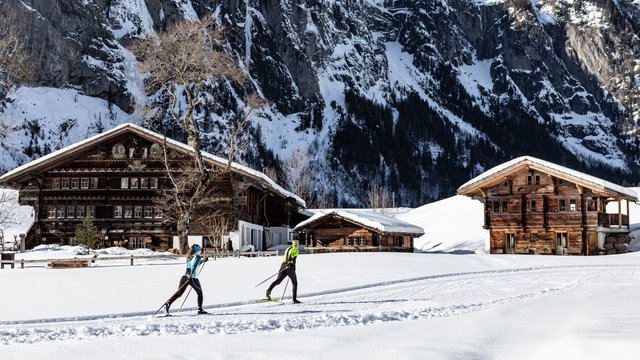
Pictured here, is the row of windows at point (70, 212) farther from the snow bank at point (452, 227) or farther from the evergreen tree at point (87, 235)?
the snow bank at point (452, 227)

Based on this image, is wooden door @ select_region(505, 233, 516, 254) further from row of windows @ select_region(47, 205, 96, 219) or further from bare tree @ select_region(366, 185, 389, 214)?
bare tree @ select_region(366, 185, 389, 214)

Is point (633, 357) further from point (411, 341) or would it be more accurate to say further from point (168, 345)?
point (168, 345)

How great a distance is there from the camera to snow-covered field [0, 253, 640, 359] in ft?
40.6

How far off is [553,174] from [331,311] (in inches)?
1472

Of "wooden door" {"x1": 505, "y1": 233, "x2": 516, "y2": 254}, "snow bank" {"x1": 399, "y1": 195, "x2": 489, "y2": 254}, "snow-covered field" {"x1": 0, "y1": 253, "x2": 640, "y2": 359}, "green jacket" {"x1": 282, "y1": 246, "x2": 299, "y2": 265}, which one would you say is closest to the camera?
"snow-covered field" {"x1": 0, "y1": 253, "x2": 640, "y2": 359}

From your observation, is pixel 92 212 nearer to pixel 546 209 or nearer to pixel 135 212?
pixel 135 212

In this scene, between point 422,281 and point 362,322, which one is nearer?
point 362,322

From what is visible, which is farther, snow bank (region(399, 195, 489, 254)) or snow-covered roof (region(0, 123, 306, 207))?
snow bank (region(399, 195, 489, 254))

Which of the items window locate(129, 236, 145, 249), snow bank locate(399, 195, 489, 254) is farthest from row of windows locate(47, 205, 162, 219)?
snow bank locate(399, 195, 489, 254)

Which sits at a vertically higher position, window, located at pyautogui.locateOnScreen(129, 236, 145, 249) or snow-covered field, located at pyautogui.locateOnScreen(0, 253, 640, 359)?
window, located at pyautogui.locateOnScreen(129, 236, 145, 249)

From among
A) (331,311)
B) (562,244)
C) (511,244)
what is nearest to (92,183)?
(511,244)

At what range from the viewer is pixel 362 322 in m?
16.3

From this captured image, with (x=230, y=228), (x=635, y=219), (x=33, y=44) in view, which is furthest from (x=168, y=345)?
(x=33, y=44)

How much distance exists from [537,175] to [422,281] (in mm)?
27765
